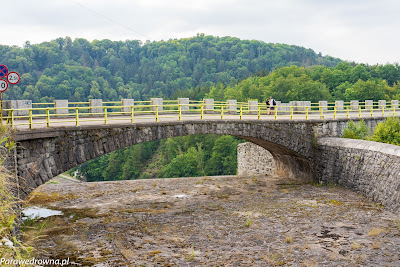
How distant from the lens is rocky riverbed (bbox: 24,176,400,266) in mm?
13531

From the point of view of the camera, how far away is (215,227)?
54.6 ft

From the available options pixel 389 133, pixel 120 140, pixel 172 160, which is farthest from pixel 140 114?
pixel 172 160

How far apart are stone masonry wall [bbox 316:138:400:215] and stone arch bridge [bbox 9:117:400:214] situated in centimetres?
8

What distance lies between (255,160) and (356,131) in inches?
345

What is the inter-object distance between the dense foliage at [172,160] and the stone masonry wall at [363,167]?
50.4 meters

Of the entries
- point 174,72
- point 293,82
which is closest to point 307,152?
point 293,82

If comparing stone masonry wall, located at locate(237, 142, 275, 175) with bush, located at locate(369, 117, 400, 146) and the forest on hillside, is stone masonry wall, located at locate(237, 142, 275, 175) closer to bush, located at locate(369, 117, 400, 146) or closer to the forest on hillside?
bush, located at locate(369, 117, 400, 146)

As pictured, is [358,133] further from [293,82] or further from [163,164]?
[163,164]

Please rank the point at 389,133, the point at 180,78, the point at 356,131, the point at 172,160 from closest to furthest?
1. the point at 389,133
2. the point at 356,131
3. the point at 172,160
4. the point at 180,78

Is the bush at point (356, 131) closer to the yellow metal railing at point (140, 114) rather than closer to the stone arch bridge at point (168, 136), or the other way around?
the stone arch bridge at point (168, 136)

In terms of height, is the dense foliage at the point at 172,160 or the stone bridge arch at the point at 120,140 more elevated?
the stone bridge arch at the point at 120,140

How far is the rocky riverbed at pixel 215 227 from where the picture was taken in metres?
13.5

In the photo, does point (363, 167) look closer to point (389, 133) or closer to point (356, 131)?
point (389, 133)

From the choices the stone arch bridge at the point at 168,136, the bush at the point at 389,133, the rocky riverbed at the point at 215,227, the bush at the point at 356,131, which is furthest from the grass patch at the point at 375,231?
the bush at the point at 356,131
